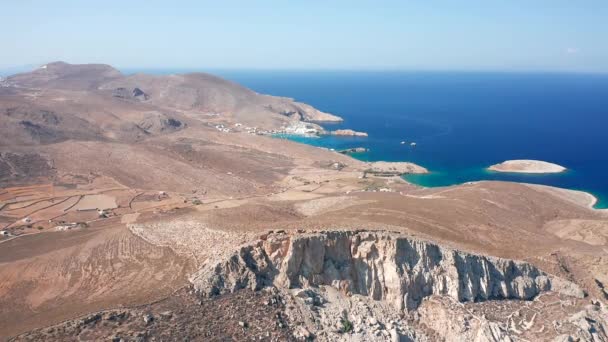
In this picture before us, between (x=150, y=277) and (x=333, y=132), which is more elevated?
(x=150, y=277)

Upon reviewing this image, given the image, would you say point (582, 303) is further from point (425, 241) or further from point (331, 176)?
point (331, 176)

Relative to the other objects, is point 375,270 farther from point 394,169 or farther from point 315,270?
point 394,169

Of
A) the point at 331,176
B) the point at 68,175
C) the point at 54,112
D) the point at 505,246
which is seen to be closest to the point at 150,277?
the point at 505,246

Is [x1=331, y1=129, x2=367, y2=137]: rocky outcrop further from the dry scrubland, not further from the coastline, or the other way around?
the dry scrubland

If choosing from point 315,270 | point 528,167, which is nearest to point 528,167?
point 528,167

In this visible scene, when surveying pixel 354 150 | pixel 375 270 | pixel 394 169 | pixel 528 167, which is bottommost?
pixel 354 150

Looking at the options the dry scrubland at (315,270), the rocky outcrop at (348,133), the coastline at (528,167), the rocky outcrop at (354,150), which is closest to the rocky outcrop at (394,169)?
the coastline at (528,167)

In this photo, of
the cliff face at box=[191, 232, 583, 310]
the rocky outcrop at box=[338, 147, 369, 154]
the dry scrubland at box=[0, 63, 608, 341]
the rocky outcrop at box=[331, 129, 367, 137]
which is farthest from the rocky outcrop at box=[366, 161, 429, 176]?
the cliff face at box=[191, 232, 583, 310]
